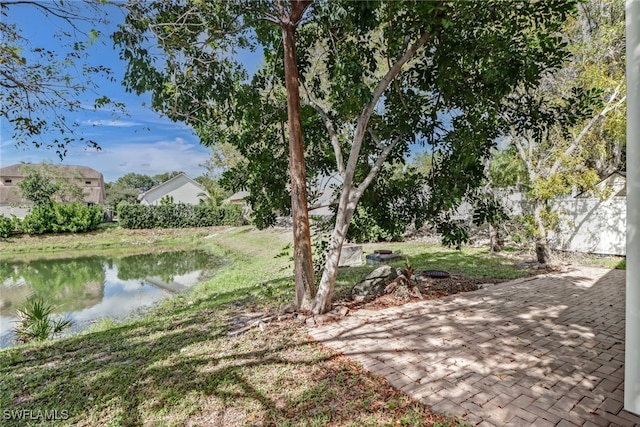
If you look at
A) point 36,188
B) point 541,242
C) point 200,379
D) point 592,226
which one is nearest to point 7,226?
point 36,188

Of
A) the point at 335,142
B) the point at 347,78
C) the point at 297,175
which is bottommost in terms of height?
the point at 297,175

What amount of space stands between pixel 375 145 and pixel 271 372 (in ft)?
13.1

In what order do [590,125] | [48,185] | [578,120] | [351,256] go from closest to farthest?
[578,120] → [590,125] → [351,256] → [48,185]

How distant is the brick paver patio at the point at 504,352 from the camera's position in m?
2.50

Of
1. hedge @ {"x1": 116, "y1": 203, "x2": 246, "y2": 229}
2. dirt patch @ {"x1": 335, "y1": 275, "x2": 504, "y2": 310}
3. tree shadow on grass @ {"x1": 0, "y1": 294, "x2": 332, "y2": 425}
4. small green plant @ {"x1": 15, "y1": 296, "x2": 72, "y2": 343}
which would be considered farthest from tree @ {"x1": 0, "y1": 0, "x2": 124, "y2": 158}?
hedge @ {"x1": 116, "y1": 203, "x2": 246, "y2": 229}

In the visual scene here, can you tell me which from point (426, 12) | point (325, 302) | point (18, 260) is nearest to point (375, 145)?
point (426, 12)

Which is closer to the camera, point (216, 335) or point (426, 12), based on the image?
point (426, 12)

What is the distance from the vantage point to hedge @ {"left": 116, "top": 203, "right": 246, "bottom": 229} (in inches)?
921

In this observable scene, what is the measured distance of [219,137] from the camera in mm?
5094

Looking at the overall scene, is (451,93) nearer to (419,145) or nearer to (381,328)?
(419,145)

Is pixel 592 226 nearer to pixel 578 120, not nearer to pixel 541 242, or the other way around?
pixel 541 242

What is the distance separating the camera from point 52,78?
167 inches

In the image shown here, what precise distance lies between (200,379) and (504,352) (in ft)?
10.2

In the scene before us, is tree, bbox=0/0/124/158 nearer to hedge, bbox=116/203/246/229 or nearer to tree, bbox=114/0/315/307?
tree, bbox=114/0/315/307
